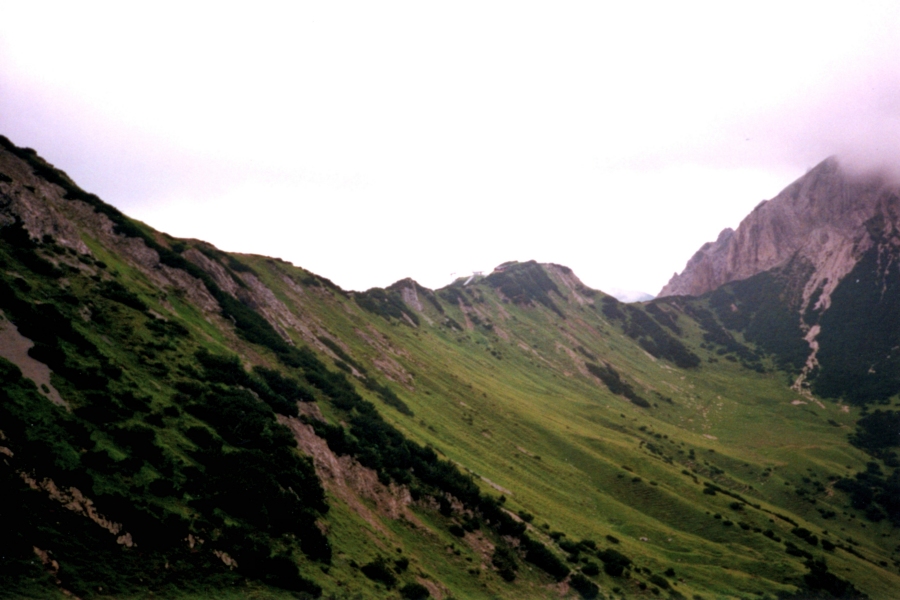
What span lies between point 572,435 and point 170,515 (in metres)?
93.3

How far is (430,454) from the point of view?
64.9 meters

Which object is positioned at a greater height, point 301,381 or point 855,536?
point 855,536

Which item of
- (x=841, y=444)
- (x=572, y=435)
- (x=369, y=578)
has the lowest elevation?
(x=369, y=578)

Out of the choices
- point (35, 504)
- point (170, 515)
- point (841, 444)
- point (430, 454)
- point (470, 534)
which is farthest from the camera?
point (841, 444)

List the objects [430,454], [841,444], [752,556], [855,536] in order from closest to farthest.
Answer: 1. [430,454]
2. [752,556]
3. [855,536]
4. [841,444]

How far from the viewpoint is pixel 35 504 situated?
22156mm

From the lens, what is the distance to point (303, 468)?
140 feet

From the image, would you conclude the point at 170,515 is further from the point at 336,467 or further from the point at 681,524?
the point at 681,524

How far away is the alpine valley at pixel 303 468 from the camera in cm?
2567

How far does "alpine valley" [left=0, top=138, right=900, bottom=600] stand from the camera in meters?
25.7

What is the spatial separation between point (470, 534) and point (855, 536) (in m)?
103

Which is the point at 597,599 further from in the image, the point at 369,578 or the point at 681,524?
the point at 681,524

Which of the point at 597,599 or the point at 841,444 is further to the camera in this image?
the point at 841,444

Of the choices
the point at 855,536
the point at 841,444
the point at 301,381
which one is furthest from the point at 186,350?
the point at 841,444
